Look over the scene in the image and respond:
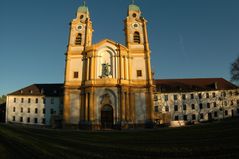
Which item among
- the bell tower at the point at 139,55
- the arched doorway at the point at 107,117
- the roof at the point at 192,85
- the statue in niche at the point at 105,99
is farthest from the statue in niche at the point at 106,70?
the roof at the point at 192,85

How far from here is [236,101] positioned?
57312mm

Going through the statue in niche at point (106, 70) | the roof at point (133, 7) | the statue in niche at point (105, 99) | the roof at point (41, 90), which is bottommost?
the statue in niche at point (105, 99)

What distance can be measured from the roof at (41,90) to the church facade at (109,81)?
17.8m

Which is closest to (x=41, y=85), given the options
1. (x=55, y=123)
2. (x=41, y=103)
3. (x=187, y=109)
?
(x=41, y=103)

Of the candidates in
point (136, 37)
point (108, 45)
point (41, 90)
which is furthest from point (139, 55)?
point (41, 90)

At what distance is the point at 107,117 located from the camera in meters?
40.4

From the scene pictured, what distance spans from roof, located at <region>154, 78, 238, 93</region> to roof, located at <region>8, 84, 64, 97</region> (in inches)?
1144

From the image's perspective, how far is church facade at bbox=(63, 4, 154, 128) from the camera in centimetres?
4028

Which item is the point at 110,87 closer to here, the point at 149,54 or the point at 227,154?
the point at 149,54

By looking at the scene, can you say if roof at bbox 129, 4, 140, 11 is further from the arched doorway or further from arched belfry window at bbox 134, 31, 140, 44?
the arched doorway

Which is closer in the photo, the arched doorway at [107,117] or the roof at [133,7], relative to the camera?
the arched doorway at [107,117]

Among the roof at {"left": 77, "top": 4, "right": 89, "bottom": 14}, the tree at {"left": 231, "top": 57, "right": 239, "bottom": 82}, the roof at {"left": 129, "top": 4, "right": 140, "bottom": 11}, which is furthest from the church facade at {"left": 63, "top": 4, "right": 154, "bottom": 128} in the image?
the tree at {"left": 231, "top": 57, "right": 239, "bottom": 82}

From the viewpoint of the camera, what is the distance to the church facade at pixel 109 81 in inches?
1586

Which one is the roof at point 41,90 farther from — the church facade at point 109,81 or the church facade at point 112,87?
the church facade at point 109,81
